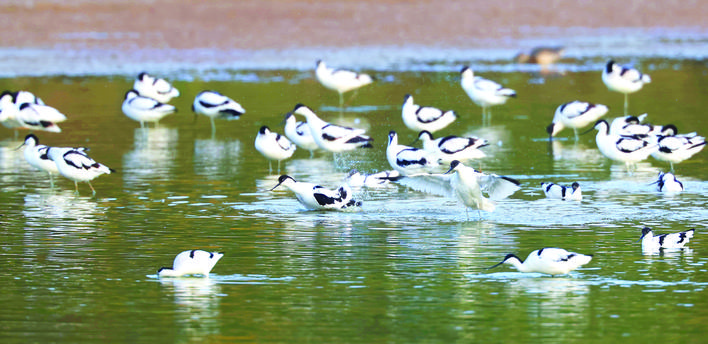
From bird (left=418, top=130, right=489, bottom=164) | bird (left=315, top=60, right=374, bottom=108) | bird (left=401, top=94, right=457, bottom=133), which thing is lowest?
bird (left=418, top=130, right=489, bottom=164)

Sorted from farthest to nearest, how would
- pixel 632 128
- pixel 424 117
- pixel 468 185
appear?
pixel 424 117, pixel 632 128, pixel 468 185

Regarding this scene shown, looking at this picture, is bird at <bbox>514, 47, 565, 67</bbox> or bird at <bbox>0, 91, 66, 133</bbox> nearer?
bird at <bbox>0, 91, 66, 133</bbox>

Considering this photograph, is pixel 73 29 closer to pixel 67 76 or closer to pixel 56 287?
pixel 67 76

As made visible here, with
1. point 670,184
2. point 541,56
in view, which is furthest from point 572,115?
point 541,56

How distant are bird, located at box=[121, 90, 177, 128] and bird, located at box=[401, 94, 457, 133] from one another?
577cm

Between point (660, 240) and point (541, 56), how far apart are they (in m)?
25.0

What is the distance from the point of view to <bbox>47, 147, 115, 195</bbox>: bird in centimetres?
1725

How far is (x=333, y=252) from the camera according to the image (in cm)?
1245

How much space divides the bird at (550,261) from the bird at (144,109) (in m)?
15.5

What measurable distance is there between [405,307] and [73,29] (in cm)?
3725

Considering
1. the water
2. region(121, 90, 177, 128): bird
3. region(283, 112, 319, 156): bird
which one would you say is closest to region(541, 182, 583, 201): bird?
the water

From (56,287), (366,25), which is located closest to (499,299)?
(56,287)

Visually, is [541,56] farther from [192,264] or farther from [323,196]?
[192,264]

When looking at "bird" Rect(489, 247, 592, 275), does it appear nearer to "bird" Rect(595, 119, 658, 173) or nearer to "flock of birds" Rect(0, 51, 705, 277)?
"flock of birds" Rect(0, 51, 705, 277)
